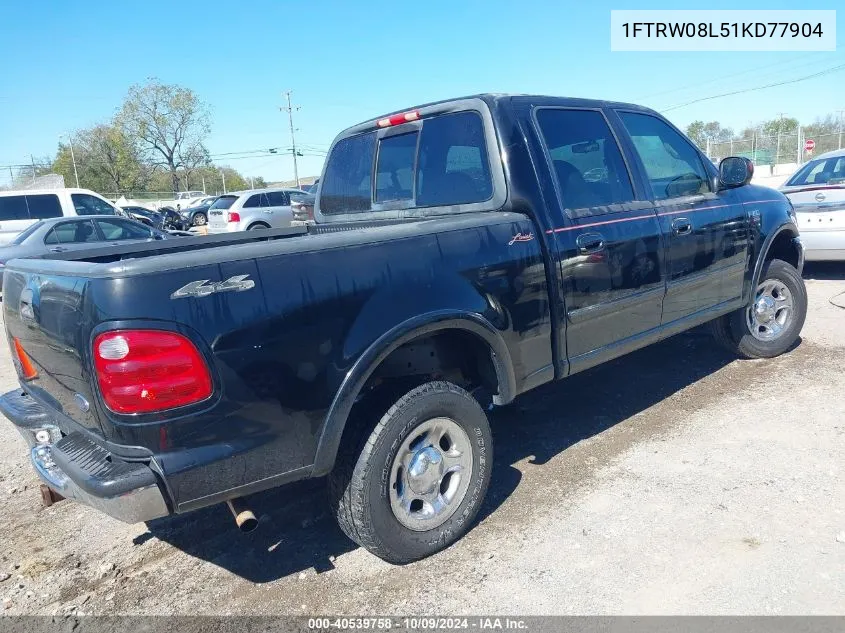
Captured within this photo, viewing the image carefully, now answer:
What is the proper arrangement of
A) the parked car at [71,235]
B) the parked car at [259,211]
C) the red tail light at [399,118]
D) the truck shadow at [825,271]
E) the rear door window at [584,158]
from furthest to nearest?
the parked car at [259,211] → the parked car at [71,235] → the truck shadow at [825,271] → the red tail light at [399,118] → the rear door window at [584,158]

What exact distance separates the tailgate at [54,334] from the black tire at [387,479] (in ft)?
3.21

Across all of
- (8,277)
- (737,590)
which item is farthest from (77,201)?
(737,590)

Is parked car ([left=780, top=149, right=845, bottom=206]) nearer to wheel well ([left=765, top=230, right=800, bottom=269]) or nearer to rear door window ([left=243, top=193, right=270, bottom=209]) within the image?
wheel well ([left=765, top=230, right=800, bottom=269])

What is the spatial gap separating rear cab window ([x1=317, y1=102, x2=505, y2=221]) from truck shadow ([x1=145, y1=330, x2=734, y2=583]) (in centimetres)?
163

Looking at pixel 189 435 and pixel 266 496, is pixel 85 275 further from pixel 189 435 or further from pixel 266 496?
pixel 266 496

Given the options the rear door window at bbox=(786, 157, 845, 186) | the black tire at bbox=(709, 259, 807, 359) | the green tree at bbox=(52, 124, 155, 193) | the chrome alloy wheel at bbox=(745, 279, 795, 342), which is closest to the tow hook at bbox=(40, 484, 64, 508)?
the black tire at bbox=(709, 259, 807, 359)

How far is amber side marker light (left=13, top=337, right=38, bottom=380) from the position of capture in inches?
112

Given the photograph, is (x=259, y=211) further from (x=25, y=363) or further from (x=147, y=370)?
(x=147, y=370)

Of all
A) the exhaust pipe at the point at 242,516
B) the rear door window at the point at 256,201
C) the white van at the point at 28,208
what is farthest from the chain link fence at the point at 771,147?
the exhaust pipe at the point at 242,516

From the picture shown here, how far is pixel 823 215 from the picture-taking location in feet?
25.8

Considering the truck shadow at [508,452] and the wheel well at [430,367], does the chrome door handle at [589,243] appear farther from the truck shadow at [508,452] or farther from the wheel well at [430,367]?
the truck shadow at [508,452]

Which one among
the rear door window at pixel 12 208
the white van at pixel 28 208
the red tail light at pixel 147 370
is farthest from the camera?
the rear door window at pixel 12 208

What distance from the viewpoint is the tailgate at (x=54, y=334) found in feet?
7.28

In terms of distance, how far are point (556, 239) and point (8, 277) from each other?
8.54 ft
